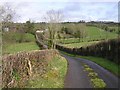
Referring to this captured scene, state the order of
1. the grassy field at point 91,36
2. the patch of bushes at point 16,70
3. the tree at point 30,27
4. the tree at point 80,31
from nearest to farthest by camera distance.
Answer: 1. the patch of bushes at point 16,70
2. the grassy field at point 91,36
3. the tree at point 30,27
4. the tree at point 80,31

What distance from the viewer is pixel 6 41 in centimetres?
4781

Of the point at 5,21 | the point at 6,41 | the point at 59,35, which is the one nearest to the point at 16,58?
the point at 5,21

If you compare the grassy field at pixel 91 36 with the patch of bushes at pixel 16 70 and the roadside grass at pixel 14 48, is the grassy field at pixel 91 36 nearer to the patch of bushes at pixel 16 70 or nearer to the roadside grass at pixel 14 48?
the roadside grass at pixel 14 48

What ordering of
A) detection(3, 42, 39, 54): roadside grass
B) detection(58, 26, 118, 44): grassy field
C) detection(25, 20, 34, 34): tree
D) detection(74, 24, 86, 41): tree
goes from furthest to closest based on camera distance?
detection(74, 24, 86, 41): tree, detection(25, 20, 34, 34): tree, detection(58, 26, 118, 44): grassy field, detection(3, 42, 39, 54): roadside grass

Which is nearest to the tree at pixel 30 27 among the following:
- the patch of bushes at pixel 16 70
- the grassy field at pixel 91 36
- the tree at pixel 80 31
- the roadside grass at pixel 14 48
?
the grassy field at pixel 91 36

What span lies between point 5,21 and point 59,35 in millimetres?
79123

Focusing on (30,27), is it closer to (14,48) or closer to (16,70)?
(14,48)

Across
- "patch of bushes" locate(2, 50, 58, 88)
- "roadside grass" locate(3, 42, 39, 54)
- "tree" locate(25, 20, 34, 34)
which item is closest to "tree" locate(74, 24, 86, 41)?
"tree" locate(25, 20, 34, 34)

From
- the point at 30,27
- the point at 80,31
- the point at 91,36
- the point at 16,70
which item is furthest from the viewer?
the point at 80,31

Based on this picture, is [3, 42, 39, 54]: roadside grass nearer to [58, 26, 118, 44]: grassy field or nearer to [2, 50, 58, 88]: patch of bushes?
[2, 50, 58, 88]: patch of bushes

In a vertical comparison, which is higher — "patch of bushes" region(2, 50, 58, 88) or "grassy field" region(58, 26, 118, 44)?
"patch of bushes" region(2, 50, 58, 88)

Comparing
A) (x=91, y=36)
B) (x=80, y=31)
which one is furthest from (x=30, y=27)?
(x=91, y=36)

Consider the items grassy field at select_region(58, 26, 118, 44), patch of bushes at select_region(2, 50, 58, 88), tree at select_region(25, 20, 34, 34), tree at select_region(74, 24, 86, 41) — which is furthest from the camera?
tree at select_region(74, 24, 86, 41)

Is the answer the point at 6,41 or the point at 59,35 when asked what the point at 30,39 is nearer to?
the point at 59,35
